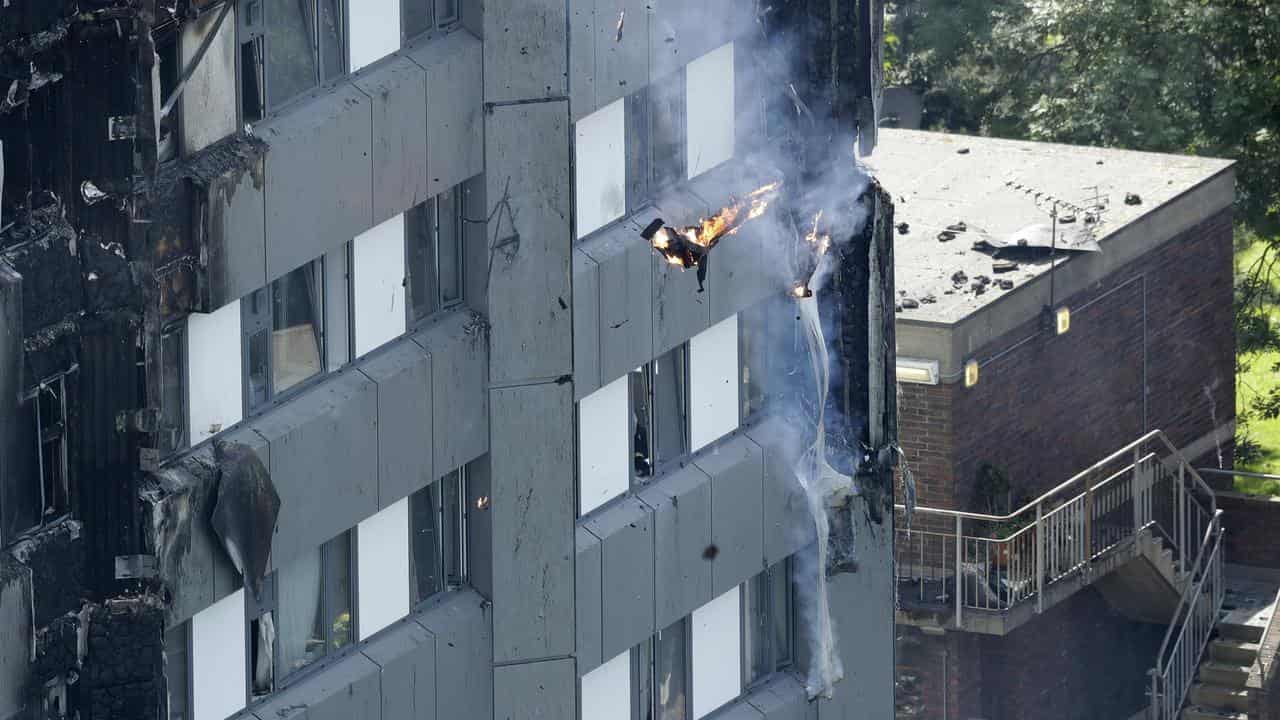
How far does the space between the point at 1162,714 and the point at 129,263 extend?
20402 mm

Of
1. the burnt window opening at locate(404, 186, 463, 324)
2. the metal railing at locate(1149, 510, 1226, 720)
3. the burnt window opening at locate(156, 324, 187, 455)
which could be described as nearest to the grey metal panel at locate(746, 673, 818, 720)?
the burnt window opening at locate(404, 186, 463, 324)

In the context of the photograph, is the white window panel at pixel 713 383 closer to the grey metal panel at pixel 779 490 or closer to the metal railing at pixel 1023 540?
the grey metal panel at pixel 779 490

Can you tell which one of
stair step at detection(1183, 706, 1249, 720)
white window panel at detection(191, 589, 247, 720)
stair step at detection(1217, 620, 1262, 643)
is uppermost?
white window panel at detection(191, 589, 247, 720)

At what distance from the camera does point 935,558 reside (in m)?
30.4

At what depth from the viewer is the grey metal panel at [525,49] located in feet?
54.9

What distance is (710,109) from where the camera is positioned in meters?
18.5

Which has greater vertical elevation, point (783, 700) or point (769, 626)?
point (769, 626)

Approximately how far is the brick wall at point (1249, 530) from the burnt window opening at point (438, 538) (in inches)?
796

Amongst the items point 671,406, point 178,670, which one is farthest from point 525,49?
point 178,670

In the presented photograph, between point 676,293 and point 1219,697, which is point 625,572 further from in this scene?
point 1219,697

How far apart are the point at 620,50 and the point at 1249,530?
811 inches

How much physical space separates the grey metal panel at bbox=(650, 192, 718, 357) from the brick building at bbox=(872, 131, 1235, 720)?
10.5 m

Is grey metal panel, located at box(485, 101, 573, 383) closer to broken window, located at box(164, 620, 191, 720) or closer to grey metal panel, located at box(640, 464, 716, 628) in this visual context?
grey metal panel, located at box(640, 464, 716, 628)

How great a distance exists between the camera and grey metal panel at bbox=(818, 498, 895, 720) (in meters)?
19.6
